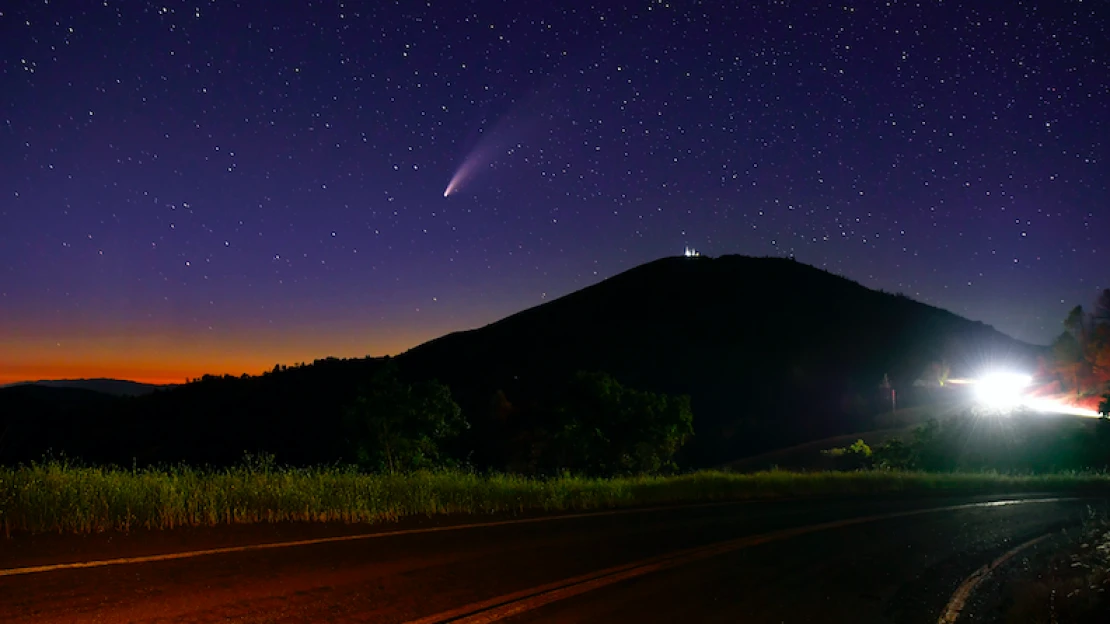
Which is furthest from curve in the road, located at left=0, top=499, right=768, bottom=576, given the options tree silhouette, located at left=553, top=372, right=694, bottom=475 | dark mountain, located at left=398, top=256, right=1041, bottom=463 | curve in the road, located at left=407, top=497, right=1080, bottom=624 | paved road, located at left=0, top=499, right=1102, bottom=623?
dark mountain, located at left=398, top=256, right=1041, bottom=463

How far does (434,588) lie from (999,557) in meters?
9.96

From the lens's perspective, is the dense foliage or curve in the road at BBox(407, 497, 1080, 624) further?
the dense foliage

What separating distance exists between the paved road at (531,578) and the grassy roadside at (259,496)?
1.24 metres

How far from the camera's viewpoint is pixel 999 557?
13.0 metres

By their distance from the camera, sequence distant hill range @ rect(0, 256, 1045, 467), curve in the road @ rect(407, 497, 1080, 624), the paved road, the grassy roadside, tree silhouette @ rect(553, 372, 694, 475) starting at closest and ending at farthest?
the paved road < curve in the road @ rect(407, 497, 1080, 624) < the grassy roadside < tree silhouette @ rect(553, 372, 694, 475) < distant hill range @ rect(0, 256, 1045, 467)

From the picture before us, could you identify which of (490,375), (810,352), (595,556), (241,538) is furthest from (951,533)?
(810,352)

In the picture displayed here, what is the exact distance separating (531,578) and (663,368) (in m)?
122

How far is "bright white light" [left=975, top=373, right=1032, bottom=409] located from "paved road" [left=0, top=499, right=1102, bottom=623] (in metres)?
59.0

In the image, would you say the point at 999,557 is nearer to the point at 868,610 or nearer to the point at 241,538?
the point at 868,610

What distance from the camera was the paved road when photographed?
269 inches

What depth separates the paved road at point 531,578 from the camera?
682 centimetres

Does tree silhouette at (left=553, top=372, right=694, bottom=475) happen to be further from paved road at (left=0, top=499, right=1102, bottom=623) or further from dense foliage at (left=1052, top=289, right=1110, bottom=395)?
dense foliage at (left=1052, top=289, right=1110, bottom=395)

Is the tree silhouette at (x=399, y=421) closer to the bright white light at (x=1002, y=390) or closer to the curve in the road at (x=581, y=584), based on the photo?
the curve in the road at (x=581, y=584)

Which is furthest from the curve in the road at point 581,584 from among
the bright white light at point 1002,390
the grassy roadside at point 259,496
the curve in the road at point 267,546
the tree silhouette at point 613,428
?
the bright white light at point 1002,390
